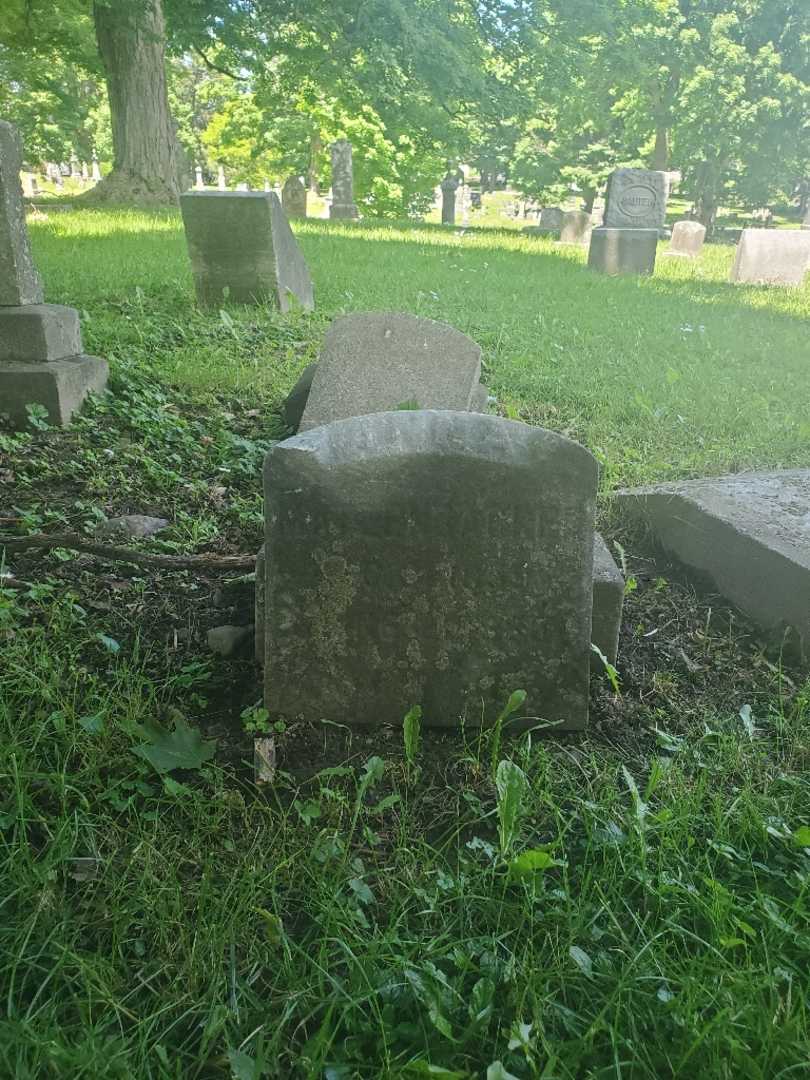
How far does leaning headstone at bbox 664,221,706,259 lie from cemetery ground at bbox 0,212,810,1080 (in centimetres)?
1527

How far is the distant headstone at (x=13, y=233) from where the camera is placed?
429 centimetres

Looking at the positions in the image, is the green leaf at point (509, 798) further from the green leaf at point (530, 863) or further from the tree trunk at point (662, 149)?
the tree trunk at point (662, 149)

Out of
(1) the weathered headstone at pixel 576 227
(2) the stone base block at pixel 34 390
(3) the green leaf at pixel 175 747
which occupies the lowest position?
(3) the green leaf at pixel 175 747

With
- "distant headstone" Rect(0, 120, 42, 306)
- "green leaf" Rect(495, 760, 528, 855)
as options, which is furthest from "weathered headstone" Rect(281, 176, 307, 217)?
"green leaf" Rect(495, 760, 528, 855)

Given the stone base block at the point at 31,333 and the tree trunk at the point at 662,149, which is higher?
the tree trunk at the point at 662,149

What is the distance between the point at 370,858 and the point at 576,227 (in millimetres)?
18353

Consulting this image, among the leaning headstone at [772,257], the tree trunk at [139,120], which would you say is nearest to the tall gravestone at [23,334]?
the tree trunk at [139,120]

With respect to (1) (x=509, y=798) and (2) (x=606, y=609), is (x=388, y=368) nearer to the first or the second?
(2) (x=606, y=609)

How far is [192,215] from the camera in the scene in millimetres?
7289

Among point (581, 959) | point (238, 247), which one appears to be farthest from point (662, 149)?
point (581, 959)

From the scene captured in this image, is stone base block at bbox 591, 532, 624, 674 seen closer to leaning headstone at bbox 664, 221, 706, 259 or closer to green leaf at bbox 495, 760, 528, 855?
green leaf at bbox 495, 760, 528, 855

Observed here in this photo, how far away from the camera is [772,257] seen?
12.5m

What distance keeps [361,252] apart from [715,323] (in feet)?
17.8

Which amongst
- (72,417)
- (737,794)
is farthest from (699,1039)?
(72,417)
